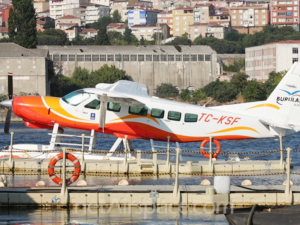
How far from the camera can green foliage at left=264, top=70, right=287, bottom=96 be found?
314ft

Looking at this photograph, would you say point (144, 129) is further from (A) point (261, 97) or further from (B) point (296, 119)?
(A) point (261, 97)

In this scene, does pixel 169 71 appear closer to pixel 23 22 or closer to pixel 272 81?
pixel 272 81

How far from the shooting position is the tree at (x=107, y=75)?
102125 mm

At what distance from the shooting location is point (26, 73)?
254 feet

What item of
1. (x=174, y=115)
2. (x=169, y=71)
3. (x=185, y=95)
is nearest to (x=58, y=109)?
(x=174, y=115)

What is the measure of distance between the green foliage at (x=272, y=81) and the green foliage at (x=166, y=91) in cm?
1392

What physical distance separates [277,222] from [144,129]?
429 inches

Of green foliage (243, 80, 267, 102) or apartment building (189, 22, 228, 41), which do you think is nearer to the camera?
green foliage (243, 80, 267, 102)

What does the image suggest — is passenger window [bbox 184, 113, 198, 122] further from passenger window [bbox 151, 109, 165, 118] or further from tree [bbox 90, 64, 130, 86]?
tree [bbox 90, 64, 130, 86]

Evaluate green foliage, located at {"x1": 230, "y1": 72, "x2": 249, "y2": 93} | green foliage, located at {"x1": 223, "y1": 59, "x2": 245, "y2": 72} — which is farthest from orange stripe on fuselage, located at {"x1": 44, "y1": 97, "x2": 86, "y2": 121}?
green foliage, located at {"x1": 223, "y1": 59, "x2": 245, "y2": 72}

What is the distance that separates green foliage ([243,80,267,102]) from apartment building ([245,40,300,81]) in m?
12.8

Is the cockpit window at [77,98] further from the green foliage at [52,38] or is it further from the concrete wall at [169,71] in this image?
the green foliage at [52,38]

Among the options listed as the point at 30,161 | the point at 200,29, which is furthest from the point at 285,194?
the point at 200,29

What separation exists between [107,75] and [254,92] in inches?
891
